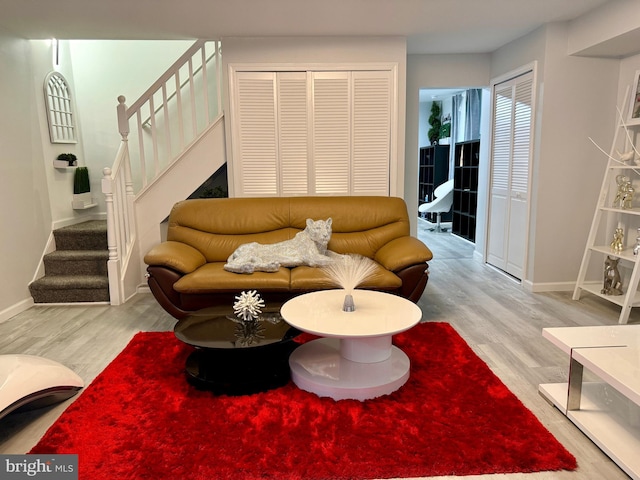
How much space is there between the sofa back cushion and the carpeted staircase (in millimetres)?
923

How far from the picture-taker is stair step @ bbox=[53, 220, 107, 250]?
4.38 meters

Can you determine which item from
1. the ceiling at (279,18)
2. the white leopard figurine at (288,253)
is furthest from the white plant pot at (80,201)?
the white leopard figurine at (288,253)

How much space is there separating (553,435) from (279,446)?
1205 millimetres

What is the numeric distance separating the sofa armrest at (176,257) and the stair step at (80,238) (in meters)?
1.30

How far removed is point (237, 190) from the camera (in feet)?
14.8

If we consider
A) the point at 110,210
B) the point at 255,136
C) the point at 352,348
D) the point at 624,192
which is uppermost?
the point at 255,136

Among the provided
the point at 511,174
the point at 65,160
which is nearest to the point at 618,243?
the point at 511,174

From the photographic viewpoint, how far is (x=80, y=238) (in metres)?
4.39

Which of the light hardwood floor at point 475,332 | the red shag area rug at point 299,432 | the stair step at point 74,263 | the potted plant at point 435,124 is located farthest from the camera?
the potted plant at point 435,124

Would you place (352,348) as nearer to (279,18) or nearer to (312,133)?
(312,133)

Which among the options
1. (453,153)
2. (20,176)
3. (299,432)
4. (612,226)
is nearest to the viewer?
(299,432)

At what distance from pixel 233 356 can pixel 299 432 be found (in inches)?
28.6

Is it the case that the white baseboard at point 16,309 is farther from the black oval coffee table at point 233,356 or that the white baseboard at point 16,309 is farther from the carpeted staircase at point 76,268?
the black oval coffee table at point 233,356

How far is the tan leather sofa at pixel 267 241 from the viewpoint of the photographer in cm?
316
